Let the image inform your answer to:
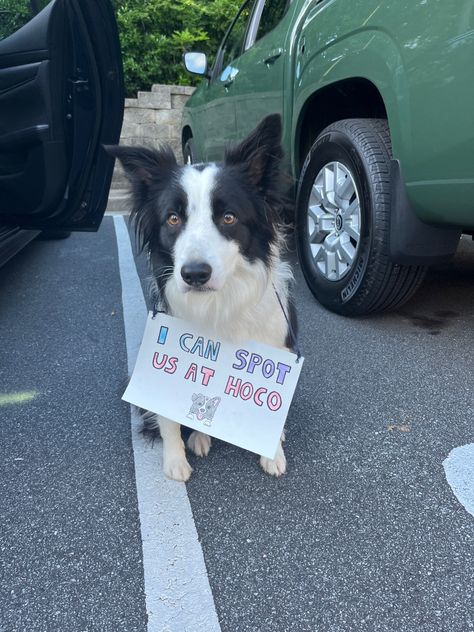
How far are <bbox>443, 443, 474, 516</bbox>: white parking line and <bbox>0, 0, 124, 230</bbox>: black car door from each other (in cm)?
284

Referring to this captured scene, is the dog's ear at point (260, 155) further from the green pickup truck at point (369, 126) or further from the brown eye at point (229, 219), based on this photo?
the green pickup truck at point (369, 126)

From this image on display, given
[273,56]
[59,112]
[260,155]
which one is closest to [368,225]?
[260,155]

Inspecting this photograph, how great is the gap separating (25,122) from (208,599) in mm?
2918

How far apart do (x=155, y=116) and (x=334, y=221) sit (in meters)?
6.56

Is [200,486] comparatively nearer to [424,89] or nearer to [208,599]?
[208,599]

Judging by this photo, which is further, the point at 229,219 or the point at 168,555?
the point at 229,219

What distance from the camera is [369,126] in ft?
9.59

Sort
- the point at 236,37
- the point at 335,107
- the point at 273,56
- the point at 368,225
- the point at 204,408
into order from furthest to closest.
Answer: the point at 236,37
the point at 273,56
the point at 335,107
the point at 368,225
the point at 204,408

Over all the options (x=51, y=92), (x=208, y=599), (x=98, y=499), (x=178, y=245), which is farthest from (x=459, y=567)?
(x=51, y=92)

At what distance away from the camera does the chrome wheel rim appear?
3.08m

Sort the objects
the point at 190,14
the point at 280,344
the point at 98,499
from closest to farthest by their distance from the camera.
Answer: the point at 98,499 → the point at 280,344 → the point at 190,14

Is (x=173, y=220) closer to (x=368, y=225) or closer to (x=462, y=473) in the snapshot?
(x=368, y=225)

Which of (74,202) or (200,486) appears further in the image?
(74,202)

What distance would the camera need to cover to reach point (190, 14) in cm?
912
